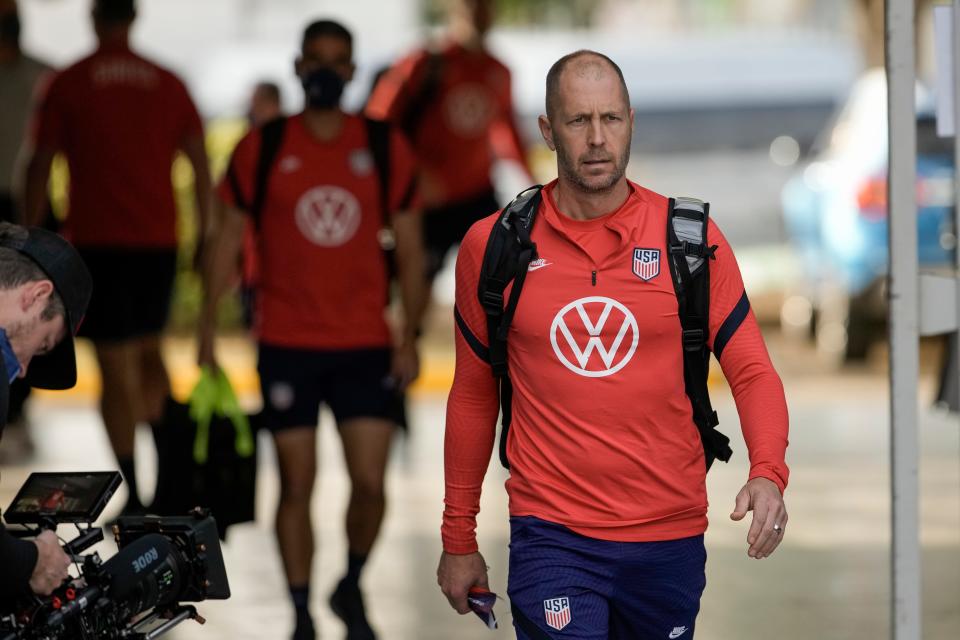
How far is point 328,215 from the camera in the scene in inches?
277

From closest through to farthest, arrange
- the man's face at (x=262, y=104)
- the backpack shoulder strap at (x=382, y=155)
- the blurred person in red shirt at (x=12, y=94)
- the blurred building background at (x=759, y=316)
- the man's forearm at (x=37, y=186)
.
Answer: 1. the backpack shoulder strap at (x=382, y=155)
2. the blurred building background at (x=759, y=316)
3. the man's forearm at (x=37, y=186)
4. the blurred person in red shirt at (x=12, y=94)
5. the man's face at (x=262, y=104)

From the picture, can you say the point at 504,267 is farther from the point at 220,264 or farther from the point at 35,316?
the point at 220,264

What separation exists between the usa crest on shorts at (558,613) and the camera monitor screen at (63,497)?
1010 mm

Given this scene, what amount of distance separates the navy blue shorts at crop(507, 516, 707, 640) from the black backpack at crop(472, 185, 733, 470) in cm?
29

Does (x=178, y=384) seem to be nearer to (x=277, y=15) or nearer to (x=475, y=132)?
(x=475, y=132)

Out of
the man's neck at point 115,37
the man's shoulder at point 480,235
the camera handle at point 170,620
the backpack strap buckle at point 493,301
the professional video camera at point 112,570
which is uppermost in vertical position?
the man's neck at point 115,37

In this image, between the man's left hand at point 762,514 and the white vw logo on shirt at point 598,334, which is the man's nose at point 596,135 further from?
the man's left hand at point 762,514

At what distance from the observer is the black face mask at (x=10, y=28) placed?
1023 cm

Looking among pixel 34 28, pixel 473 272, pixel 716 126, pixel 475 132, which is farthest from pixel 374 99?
pixel 34 28

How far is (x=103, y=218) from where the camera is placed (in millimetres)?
9156

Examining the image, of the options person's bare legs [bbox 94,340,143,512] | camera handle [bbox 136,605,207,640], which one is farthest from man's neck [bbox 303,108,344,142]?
camera handle [bbox 136,605,207,640]

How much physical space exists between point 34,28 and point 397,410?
19526 millimetres

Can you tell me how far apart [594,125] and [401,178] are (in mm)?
2746

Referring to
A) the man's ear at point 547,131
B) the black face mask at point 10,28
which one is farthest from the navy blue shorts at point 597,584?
the black face mask at point 10,28
